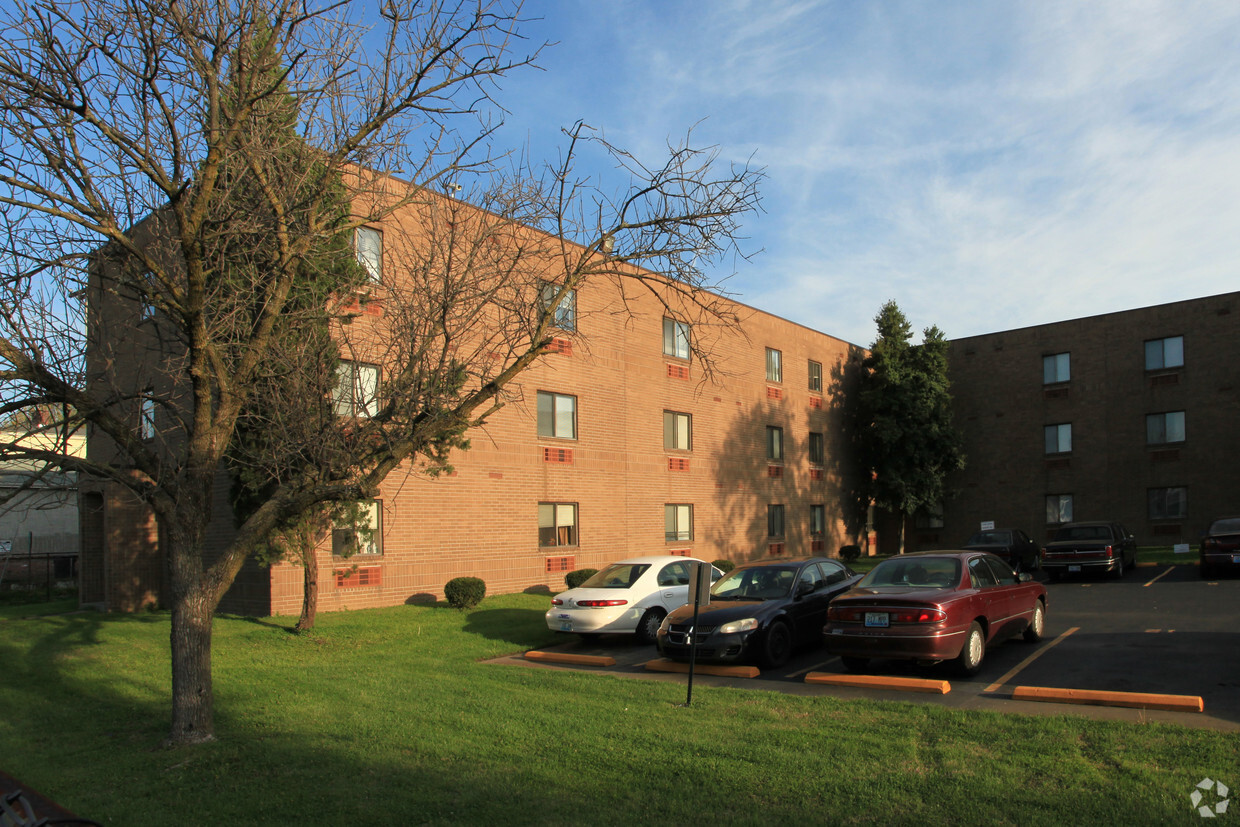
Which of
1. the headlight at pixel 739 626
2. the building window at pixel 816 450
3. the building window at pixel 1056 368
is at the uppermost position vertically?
the building window at pixel 1056 368

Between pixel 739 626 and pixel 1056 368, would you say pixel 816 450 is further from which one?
pixel 739 626

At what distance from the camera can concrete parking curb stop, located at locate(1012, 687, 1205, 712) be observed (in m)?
8.05

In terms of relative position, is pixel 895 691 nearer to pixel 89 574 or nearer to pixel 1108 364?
pixel 89 574

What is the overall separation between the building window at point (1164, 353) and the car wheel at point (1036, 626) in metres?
25.2

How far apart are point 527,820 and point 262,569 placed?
13.3 metres

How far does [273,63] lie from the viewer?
7848 mm

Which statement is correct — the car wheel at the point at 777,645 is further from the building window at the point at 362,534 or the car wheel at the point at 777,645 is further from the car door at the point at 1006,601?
the building window at the point at 362,534

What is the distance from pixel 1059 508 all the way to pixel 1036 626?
25.7m

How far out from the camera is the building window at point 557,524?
23.3 m

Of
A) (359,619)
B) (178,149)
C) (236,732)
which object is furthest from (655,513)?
(178,149)

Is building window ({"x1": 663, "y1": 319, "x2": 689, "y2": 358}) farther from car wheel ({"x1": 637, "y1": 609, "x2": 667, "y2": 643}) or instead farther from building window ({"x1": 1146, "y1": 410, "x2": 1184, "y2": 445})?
building window ({"x1": 1146, "y1": 410, "x2": 1184, "y2": 445})

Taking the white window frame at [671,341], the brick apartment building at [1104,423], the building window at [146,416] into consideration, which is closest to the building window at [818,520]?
the brick apartment building at [1104,423]

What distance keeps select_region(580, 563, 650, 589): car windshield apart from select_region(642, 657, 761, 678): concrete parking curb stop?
2707mm

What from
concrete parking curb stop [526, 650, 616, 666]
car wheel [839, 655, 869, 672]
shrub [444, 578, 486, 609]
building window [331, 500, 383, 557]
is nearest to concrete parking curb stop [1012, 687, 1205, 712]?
car wheel [839, 655, 869, 672]
